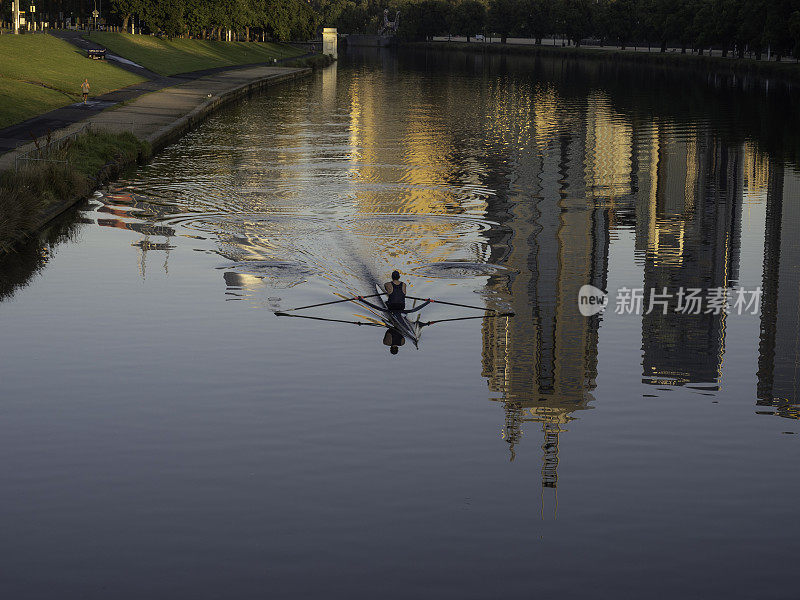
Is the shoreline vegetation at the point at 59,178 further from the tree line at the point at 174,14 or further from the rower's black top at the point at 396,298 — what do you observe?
Answer: the tree line at the point at 174,14

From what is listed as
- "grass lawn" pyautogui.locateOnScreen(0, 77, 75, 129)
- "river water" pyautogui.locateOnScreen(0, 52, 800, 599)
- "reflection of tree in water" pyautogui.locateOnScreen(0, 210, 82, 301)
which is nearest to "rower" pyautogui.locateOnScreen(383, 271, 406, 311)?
"river water" pyautogui.locateOnScreen(0, 52, 800, 599)

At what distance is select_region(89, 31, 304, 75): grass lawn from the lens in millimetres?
110750

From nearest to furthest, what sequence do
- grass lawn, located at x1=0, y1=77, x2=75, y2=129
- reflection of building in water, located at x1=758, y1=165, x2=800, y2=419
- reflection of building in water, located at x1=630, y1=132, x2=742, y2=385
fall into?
reflection of building in water, located at x1=758, y1=165, x2=800, y2=419
reflection of building in water, located at x1=630, y1=132, x2=742, y2=385
grass lawn, located at x1=0, y1=77, x2=75, y2=129

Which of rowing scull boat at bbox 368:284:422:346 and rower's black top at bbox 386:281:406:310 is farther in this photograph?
rower's black top at bbox 386:281:406:310

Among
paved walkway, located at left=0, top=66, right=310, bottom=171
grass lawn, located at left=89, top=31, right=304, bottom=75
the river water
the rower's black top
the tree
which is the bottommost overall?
the river water

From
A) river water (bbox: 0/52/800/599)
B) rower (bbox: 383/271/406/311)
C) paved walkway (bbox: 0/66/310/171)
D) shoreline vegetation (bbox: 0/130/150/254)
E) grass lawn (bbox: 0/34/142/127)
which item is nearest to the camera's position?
river water (bbox: 0/52/800/599)

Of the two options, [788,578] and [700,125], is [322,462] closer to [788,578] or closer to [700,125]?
[788,578]

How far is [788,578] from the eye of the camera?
13289mm

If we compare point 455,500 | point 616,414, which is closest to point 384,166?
point 616,414

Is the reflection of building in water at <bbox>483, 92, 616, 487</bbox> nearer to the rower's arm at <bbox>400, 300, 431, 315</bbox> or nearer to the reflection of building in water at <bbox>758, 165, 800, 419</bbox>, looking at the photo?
the rower's arm at <bbox>400, 300, 431, 315</bbox>

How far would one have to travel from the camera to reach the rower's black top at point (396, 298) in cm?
2361

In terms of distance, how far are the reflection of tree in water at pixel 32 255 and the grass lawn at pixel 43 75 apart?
20899 millimetres

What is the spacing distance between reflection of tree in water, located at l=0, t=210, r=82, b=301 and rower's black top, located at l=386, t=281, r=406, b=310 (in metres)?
8.73

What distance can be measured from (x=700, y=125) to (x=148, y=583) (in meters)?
67.8
